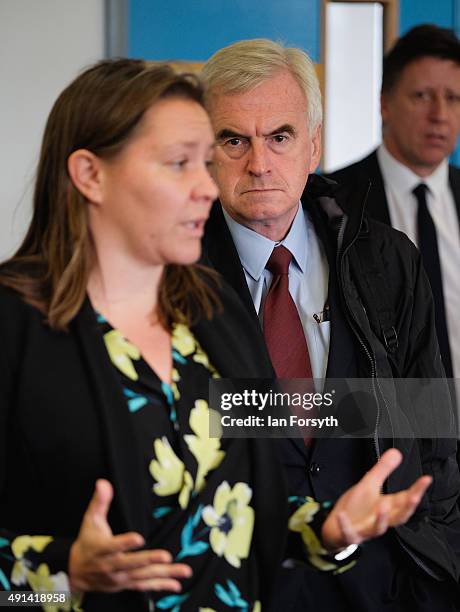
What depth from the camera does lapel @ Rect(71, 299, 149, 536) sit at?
1.17 m

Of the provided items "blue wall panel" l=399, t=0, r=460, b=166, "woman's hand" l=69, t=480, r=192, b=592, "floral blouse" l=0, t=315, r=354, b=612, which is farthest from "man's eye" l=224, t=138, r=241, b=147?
"blue wall panel" l=399, t=0, r=460, b=166

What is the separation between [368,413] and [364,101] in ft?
5.80

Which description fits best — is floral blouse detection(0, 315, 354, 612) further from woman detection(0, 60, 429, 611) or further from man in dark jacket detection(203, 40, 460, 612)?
man in dark jacket detection(203, 40, 460, 612)

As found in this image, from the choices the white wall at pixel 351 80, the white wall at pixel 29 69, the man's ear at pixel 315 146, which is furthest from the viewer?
the white wall at pixel 351 80

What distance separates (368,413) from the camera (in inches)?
66.2

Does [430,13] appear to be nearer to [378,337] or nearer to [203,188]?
[378,337]

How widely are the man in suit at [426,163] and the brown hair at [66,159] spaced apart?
4.60 feet

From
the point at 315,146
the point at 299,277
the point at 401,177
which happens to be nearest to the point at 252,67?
the point at 315,146

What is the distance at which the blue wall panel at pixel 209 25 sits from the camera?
10.1 ft

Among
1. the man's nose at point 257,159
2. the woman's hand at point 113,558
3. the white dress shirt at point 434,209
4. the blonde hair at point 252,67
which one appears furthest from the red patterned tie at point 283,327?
the white dress shirt at point 434,209

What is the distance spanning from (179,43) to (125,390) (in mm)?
2060

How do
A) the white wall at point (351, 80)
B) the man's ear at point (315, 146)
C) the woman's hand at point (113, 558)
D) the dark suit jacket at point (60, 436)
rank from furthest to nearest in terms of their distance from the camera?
the white wall at point (351, 80), the man's ear at point (315, 146), the dark suit jacket at point (60, 436), the woman's hand at point (113, 558)

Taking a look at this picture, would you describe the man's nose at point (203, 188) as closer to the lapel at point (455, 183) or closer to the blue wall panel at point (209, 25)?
the lapel at point (455, 183)

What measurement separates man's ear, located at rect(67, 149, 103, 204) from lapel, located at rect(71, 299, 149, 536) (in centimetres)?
18
